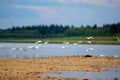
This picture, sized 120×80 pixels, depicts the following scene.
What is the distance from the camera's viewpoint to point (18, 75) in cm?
3494

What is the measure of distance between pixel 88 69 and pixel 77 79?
860cm

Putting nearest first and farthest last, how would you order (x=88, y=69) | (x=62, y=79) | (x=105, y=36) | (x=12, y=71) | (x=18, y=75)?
1. (x=62, y=79)
2. (x=18, y=75)
3. (x=12, y=71)
4. (x=88, y=69)
5. (x=105, y=36)

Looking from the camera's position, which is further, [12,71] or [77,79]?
[12,71]

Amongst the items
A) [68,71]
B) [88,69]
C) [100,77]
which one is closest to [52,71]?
[68,71]

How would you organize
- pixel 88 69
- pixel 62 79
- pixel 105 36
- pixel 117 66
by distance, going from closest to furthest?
1. pixel 62 79
2. pixel 88 69
3. pixel 117 66
4. pixel 105 36

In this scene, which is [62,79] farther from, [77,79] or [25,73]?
[25,73]

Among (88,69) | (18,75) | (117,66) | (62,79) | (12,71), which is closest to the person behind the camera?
(62,79)

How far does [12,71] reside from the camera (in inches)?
1496

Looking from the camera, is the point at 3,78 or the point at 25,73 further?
the point at 25,73

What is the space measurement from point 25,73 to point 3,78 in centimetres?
422

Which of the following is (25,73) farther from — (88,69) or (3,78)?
(88,69)

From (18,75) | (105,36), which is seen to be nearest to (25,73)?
(18,75)

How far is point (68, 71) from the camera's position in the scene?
39344mm

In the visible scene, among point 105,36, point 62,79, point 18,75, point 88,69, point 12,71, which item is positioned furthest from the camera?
point 105,36
